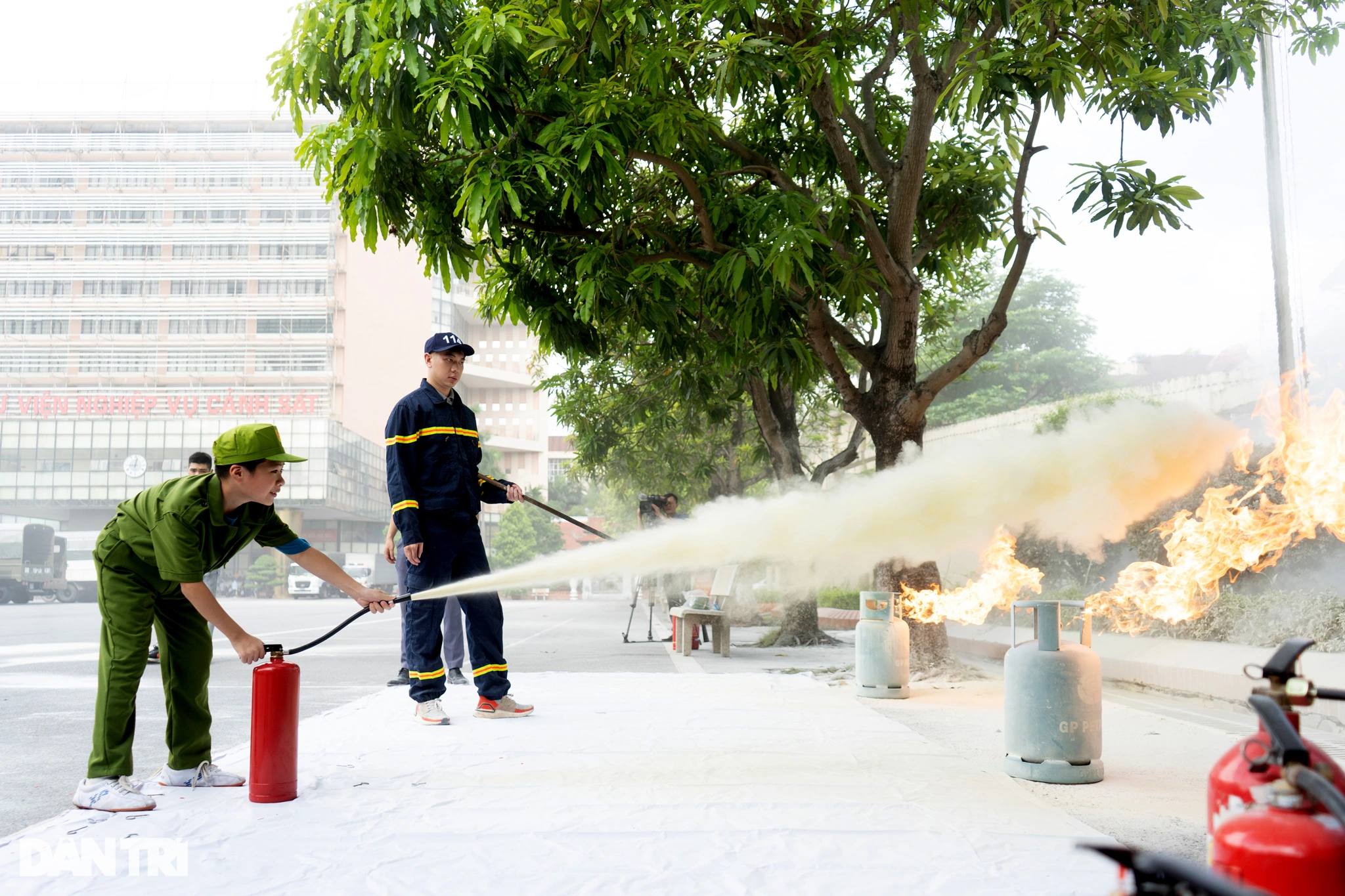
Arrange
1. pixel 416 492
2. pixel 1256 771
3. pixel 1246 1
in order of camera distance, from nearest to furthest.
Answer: pixel 1256 771, pixel 416 492, pixel 1246 1

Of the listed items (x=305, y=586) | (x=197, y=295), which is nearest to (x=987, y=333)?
(x=305, y=586)

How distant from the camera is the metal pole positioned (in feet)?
37.1

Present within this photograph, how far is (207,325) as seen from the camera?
78938 mm

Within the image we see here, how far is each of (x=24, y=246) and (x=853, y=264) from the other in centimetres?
9189

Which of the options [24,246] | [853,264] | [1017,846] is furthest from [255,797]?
[24,246]

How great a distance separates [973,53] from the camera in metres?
7.64

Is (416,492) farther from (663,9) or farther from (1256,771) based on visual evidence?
(1256,771)

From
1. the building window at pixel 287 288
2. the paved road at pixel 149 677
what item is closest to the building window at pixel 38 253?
the building window at pixel 287 288

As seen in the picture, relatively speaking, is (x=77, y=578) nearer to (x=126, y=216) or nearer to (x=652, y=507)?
(x=652, y=507)

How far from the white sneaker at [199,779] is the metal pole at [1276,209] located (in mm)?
11084

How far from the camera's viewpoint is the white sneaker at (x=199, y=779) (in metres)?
4.41

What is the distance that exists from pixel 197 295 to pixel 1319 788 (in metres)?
87.7

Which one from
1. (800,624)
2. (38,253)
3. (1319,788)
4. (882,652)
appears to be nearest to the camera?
(1319,788)

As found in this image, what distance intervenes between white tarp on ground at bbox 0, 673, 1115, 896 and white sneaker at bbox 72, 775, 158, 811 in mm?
44
